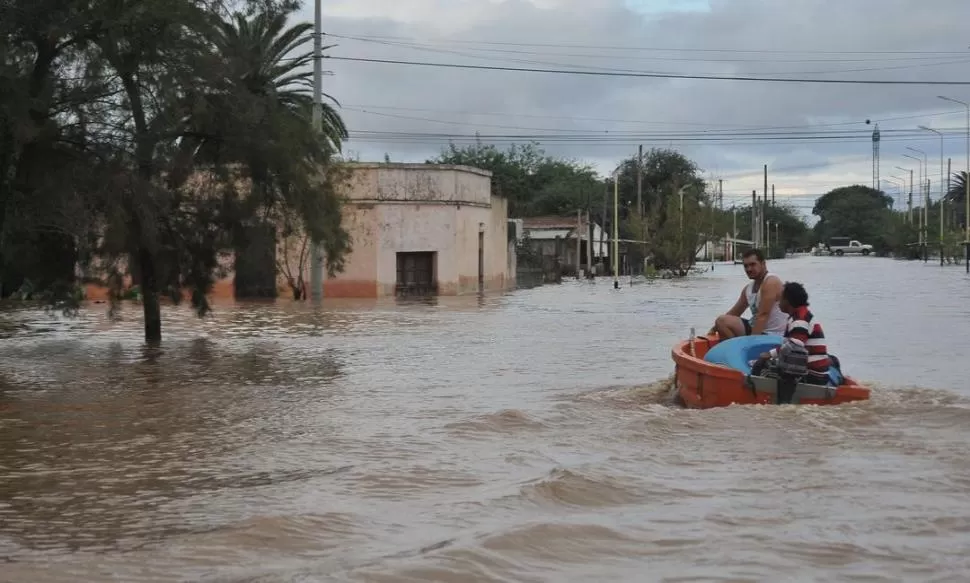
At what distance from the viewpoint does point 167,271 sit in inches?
787

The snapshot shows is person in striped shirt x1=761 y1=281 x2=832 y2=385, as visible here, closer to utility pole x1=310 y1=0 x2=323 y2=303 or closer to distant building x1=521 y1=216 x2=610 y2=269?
utility pole x1=310 y1=0 x2=323 y2=303

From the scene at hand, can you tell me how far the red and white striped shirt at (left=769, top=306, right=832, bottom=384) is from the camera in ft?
35.2

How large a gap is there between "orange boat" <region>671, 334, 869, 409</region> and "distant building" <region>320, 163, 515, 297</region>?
26829mm

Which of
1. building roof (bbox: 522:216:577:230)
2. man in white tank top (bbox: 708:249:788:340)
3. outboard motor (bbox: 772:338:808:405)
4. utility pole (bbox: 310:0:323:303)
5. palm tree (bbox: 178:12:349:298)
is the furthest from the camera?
building roof (bbox: 522:216:577:230)

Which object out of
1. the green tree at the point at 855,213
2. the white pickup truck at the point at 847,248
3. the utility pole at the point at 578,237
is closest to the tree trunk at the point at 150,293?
the utility pole at the point at 578,237

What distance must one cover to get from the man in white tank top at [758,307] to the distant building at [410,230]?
25.9 m

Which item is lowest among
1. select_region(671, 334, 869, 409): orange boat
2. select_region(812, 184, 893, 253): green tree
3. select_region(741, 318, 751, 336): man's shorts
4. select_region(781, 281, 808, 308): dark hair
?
select_region(671, 334, 869, 409): orange boat

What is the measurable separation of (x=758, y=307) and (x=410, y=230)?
93.0ft

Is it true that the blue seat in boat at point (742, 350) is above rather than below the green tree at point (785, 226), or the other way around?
below

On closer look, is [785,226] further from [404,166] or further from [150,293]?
[150,293]

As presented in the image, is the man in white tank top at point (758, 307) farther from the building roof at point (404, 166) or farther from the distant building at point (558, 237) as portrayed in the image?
the distant building at point (558, 237)

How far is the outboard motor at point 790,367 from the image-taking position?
35.1 ft

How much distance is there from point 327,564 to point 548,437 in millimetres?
4406

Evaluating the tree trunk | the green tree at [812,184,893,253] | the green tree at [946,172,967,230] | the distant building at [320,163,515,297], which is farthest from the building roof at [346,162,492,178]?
the green tree at [812,184,893,253]
